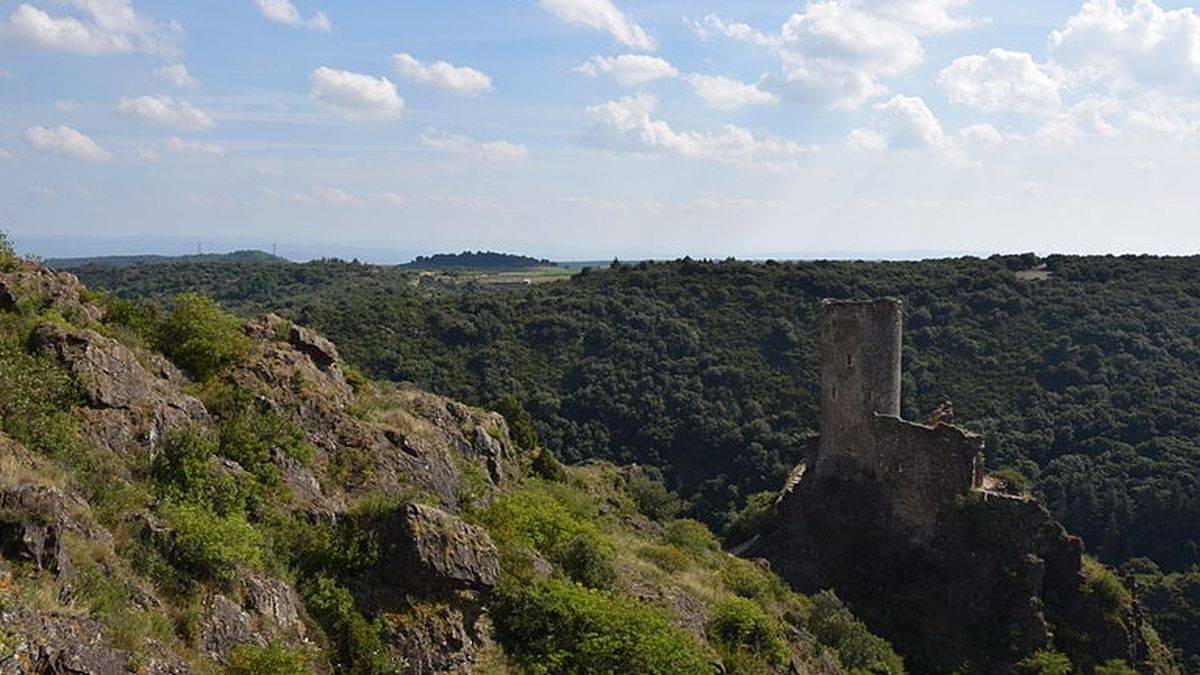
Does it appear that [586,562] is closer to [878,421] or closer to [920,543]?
[920,543]

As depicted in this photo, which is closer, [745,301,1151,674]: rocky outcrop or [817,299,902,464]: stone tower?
[745,301,1151,674]: rocky outcrop

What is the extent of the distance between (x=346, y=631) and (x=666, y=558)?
8.15m

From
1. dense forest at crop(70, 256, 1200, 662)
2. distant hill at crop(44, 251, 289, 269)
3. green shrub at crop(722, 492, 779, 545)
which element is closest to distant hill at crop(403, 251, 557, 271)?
distant hill at crop(44, 251, 289, 269)

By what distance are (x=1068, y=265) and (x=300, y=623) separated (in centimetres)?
5842

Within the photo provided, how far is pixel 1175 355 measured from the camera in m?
43.4

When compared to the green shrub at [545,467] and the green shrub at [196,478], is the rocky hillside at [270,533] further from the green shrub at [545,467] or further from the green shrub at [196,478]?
the green shrub at [545,467]

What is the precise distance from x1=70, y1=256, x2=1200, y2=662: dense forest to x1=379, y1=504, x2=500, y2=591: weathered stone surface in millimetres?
23895

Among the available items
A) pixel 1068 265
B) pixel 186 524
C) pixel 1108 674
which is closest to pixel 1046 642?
pixel 1108 674

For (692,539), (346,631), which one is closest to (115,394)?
(346,631)

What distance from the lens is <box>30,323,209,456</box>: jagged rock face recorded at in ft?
31.5

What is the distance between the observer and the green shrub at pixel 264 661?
7.52 meters

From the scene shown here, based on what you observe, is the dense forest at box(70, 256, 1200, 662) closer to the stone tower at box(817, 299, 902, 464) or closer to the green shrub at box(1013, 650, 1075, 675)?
the stone tower at box(817, 299, 902, 464)

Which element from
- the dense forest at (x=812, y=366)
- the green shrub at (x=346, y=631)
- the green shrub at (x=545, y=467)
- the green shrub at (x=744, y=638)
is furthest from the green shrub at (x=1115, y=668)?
the green shrub at (x=346, y=631)

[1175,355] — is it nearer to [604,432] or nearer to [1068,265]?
[1068,265]
